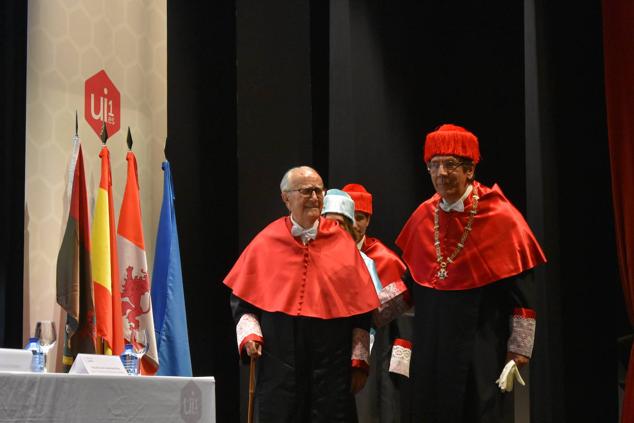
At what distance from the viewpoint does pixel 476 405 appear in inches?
170

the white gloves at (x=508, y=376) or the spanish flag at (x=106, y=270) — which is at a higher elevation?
the spanish flag at (x=106, y=270)

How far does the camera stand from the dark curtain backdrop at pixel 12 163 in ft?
17.2

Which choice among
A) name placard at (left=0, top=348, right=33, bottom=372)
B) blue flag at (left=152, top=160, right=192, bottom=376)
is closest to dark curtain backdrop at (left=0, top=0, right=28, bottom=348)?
blue flag at (left=152, top=160, right=192, bottom=376)

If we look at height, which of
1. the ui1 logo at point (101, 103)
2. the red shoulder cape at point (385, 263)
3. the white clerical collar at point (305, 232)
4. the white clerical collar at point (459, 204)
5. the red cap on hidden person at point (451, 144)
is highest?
the ui1 logo at point (101, 103)

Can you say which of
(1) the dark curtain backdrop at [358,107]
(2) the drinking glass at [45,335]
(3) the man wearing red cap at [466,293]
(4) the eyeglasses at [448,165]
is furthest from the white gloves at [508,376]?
(2) the drinking glass at [45,335]

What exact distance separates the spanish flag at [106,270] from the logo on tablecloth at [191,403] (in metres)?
2.21

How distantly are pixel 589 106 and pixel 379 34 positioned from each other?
1682mm

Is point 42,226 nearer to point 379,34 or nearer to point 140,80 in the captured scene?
point 140,80

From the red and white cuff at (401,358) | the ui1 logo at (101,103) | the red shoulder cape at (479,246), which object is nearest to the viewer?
the red shoulder cape at (479,246)

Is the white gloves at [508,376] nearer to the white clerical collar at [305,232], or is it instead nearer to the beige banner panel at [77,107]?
the white clerical collar at [305,232]

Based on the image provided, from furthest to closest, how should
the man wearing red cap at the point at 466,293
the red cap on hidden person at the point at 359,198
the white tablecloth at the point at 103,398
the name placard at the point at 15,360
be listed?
the red cap on hidden person at the point at 359,198 < the man wearing red cap at the point at 466,293 < the name placard at the point at 15,360 < the white tablecloth at the point at 103,398

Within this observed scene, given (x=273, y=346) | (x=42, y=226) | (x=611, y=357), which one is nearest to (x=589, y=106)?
(x=611, y=357)

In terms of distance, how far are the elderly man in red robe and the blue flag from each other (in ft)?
3.78

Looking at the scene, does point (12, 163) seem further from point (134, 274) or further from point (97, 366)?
point (97, 366)
